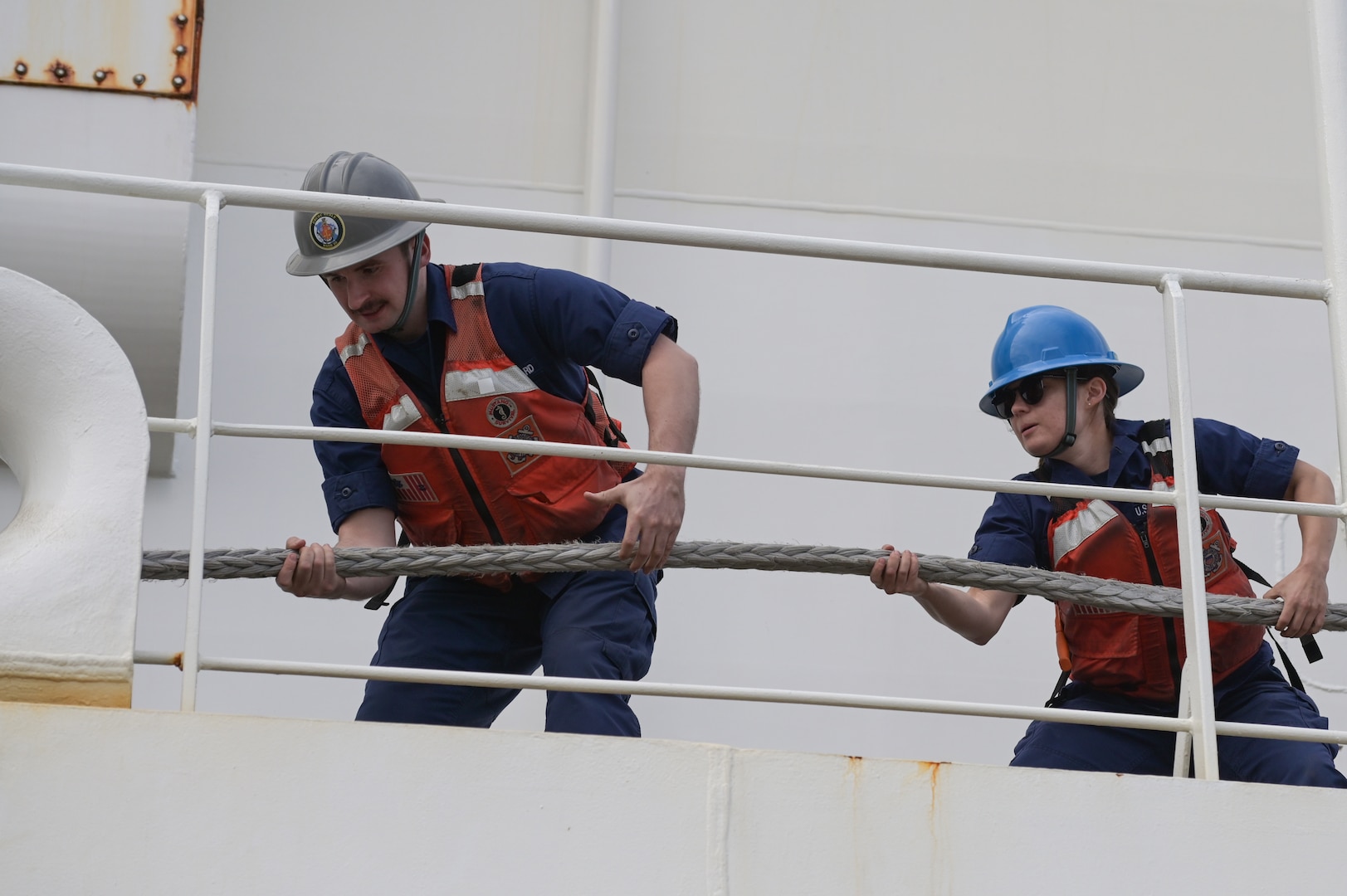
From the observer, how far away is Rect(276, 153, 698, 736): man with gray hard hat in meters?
2.54

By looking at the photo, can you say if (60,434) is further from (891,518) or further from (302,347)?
(891,518)

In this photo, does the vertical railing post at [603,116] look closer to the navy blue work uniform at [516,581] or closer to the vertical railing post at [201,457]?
the navy blue work uniform at [516,581]

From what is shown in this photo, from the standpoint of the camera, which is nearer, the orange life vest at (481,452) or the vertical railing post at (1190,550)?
the vertical railing post at (1190,550)

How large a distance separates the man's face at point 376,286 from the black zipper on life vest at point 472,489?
0.20 metres

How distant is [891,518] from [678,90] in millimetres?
1388

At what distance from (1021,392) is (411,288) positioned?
1282 mm

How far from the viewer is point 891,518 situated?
4.10 metres

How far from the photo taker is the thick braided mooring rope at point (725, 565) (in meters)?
2.11

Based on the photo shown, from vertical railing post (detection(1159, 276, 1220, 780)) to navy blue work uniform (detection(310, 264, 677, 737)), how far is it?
84 centimetres

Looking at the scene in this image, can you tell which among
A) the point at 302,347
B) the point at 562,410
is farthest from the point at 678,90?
the point at 562,410

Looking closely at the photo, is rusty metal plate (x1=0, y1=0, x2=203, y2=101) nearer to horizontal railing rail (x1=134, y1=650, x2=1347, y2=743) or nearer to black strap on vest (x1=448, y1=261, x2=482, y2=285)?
black strap on vest (x1=448, y1=261, x2=482, y2=285)

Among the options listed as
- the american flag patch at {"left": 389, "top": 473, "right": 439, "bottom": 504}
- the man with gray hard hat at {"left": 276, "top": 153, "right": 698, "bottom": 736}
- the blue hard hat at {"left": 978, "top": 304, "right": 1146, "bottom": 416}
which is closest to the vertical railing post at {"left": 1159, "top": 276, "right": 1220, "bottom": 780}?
the man with gray hard hat at {"left": 276, "top": 153, "right": 698, "bottom": 736}

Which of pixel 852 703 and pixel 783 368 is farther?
pixel 783 368

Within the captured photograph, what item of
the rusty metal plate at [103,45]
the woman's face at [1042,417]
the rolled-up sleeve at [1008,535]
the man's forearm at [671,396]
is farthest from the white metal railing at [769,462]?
the rusty metal plate at [103,45]
